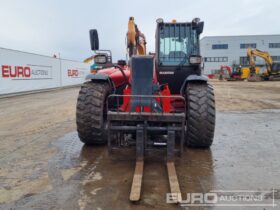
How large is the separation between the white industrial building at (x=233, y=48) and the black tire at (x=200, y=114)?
58.2 m

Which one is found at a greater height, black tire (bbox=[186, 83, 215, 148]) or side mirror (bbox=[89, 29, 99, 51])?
side mirror (bbox=[89, 29, 99, 51])

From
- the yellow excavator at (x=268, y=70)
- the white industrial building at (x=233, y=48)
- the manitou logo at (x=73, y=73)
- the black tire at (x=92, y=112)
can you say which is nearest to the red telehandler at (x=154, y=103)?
the black tire at (x=92, y=112)

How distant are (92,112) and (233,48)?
62.4 meters

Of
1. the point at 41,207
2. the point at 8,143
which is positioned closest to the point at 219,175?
the point at 41,207

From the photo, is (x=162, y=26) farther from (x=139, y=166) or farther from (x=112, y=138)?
(x=139, y=166)

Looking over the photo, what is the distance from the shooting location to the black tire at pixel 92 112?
460 cm

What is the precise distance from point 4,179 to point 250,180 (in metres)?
3.49

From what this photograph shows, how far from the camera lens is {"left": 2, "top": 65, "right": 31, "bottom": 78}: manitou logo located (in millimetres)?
15369

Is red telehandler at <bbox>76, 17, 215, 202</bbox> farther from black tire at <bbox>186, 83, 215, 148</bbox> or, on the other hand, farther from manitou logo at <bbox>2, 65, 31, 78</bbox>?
manitou logo at <bbox>2, 65, 31, 78</bbox>

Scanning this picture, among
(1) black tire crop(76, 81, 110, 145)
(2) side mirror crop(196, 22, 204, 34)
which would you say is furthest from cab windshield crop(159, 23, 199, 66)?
(1) black tire crop(76, 81, 110, 145)

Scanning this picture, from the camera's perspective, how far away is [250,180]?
362 centimetres

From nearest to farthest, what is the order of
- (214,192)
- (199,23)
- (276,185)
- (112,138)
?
(214,192) < (276,185) < (112,138) < (199,23)

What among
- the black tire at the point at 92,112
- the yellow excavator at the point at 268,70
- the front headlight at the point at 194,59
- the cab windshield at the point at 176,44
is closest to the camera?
the black tire at the point at 92,112

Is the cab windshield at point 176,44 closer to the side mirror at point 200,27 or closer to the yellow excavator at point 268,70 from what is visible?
the side mirror at point 200,27
